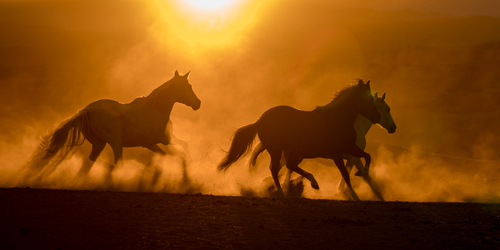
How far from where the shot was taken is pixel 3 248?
6766mm

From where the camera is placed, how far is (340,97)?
13.3 metres

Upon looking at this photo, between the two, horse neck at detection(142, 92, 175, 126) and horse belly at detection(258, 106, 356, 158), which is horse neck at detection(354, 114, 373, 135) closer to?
horse belly at detection(258, 106, 356, 158)

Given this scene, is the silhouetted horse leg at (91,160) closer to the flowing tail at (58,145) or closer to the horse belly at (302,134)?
the flowing tail at (58,145)

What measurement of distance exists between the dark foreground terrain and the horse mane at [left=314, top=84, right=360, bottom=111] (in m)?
Result: 2.56

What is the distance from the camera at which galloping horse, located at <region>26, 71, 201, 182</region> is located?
41.4 feet

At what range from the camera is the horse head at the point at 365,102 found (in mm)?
13156

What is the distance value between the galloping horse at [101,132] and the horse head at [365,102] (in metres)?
4.21

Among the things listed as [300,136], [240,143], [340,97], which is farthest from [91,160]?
[340,97]

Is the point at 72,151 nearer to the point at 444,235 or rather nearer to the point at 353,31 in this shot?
the point at 444,235

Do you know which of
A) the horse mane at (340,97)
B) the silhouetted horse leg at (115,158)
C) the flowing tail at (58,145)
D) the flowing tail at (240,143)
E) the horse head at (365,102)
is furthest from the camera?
the horse head at (365,102)

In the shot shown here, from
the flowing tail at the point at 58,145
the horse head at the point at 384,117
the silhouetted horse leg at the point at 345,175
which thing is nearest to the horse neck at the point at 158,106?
the flowing tail at the point at 58,145

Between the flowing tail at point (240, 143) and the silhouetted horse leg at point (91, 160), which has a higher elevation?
the flowing tail at point (240, 143)

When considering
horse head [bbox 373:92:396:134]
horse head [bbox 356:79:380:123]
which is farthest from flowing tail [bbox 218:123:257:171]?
horse head [bbox 373:92:396:134]

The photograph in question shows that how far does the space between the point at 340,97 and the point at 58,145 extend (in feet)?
18.8
